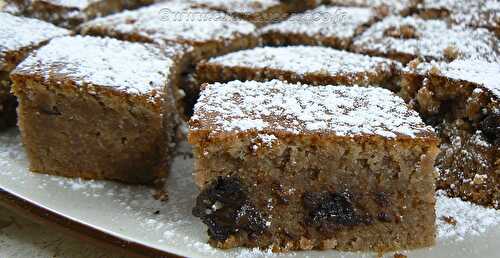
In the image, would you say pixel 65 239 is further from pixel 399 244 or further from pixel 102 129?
pixel 399 244

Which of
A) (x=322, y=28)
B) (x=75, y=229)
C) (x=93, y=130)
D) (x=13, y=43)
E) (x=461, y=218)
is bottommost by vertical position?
(x=461, y=218)

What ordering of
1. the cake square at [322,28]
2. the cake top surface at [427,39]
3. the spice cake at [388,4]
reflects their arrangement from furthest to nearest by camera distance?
the spice cake at [388,4], the cake square at [322,28], the cake top surface at [427,39]

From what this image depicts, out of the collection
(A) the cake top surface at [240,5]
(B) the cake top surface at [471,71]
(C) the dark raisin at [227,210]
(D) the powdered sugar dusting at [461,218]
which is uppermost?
(B) the cake top surface at [471,71]

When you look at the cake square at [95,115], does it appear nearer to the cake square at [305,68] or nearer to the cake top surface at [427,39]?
the cake square at [305,68]

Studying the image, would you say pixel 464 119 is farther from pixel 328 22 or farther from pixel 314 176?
pixel 328 22

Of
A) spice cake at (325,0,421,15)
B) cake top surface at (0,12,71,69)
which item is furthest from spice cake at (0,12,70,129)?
spice cake at (325,0,421,15)

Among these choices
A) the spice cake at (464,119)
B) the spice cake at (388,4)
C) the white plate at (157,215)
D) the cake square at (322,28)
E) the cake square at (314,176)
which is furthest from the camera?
the spice cake at (388,4)

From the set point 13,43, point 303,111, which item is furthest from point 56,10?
point 303,111

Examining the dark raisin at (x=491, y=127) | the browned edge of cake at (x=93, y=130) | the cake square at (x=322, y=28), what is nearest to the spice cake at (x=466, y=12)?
the cake square at (x=322, y=28)
